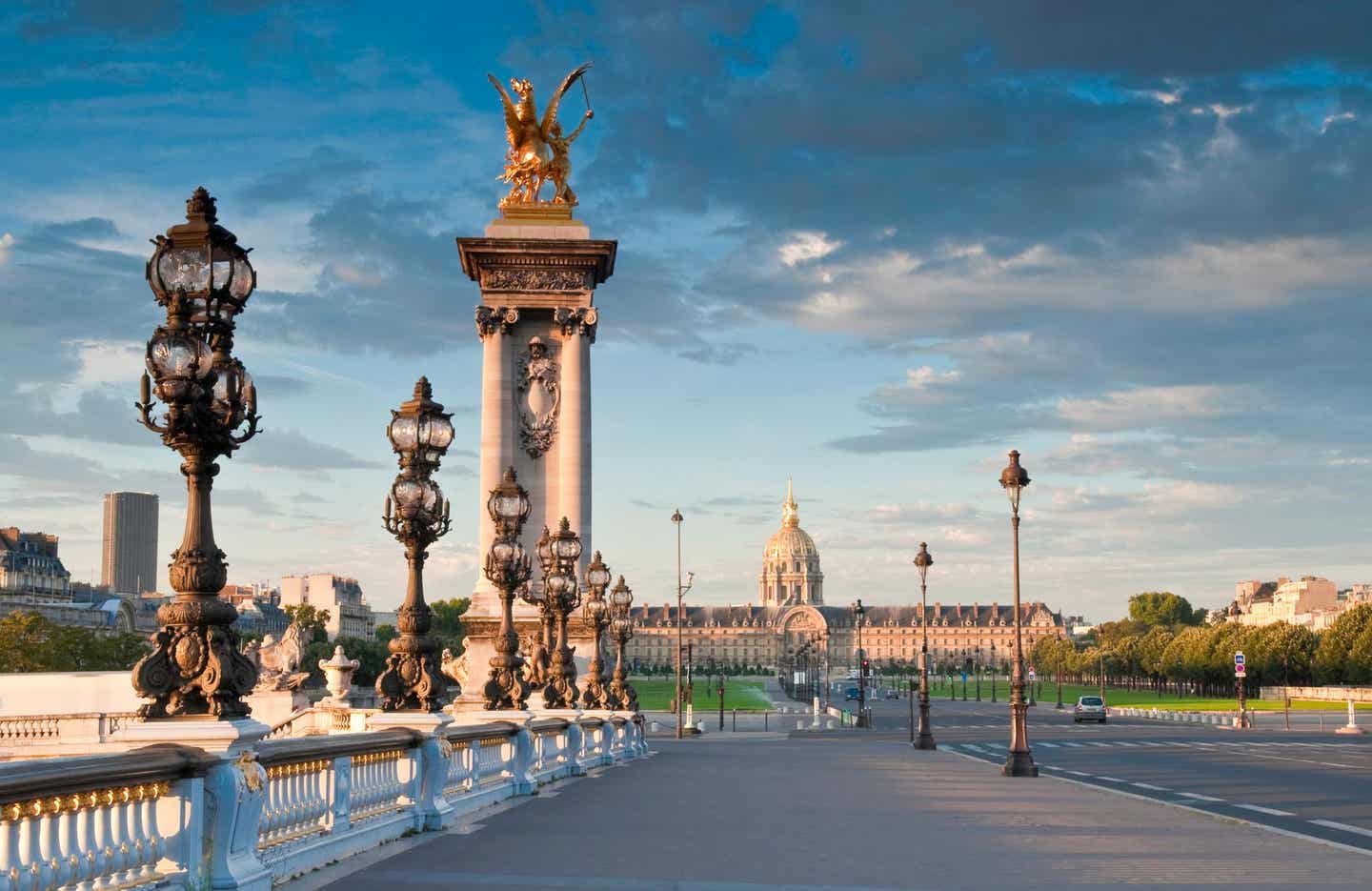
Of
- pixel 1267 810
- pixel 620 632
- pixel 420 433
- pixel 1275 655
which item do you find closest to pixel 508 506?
pixel 420 433

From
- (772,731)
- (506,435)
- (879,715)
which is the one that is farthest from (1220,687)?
(506,435)

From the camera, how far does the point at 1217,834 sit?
20312 millimetres

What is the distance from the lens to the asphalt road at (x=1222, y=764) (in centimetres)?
2512

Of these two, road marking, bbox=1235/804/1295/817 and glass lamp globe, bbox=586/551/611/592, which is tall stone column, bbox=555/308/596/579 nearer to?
glass lamp globe, bbox=586/551/611/592

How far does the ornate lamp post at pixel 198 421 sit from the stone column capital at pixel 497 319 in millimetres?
33395

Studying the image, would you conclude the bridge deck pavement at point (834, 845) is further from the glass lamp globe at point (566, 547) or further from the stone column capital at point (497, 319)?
the stone column capital at point (497, 319)

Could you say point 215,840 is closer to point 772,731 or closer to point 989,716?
point 772,731

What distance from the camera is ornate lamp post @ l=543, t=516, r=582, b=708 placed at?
33.0 meters

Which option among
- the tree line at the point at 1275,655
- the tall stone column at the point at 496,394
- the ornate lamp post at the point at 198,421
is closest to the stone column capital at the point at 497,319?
the tall stone column at the point at 496,394

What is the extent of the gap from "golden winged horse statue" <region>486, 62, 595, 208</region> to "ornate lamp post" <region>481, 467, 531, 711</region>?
21.1m

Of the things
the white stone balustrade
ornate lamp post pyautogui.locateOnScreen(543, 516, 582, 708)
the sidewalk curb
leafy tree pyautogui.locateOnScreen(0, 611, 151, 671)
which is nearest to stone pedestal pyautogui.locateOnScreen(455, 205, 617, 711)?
ornate lamp post pyautogui.locateOnScreen(543, 516, 582, 708)

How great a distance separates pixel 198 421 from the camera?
11648 millimetres

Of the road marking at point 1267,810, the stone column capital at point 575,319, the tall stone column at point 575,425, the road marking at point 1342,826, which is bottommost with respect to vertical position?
the road marking at point 1267,810

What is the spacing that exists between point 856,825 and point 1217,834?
4.57 meters
